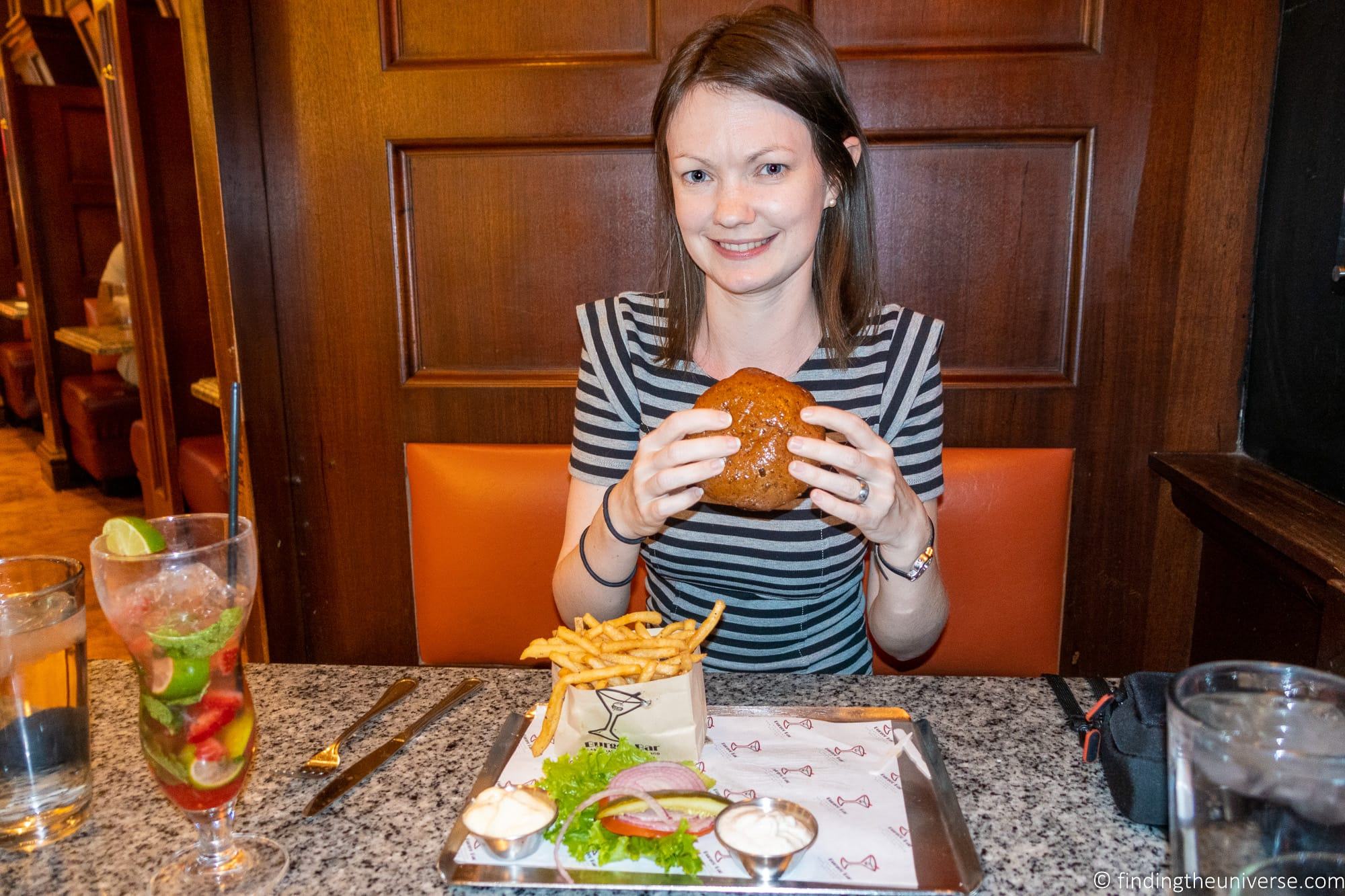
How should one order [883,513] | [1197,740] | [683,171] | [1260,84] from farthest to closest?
1. [1260,84]
2. [683,171]
3. [883,513]
4. [1197,740]

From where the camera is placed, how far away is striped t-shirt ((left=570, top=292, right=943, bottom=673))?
179 centimetres

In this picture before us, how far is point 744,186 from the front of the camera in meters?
1.60

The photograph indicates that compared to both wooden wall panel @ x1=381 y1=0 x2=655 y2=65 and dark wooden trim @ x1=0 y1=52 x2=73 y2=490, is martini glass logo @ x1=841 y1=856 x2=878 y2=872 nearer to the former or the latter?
wooden wall panel @ x1=381 y1=0 x2=655 y2=65

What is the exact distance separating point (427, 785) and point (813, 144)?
121cm

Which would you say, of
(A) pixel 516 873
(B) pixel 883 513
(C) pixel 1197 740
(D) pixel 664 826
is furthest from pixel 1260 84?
(A) pixel 516 873

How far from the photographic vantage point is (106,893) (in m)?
0.92

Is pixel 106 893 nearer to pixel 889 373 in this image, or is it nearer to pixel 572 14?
pixel 889 373

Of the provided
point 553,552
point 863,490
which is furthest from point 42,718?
point 553,552

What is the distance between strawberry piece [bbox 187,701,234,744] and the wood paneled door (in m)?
1.11

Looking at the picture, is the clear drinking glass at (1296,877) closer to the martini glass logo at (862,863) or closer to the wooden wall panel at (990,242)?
the martini glass logo at (862,863)

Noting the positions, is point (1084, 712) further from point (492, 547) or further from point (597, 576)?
point (492, 547)

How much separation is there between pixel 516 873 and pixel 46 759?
1.79 feet

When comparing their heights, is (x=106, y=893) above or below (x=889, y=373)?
below

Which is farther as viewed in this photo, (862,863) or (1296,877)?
(862,863)
